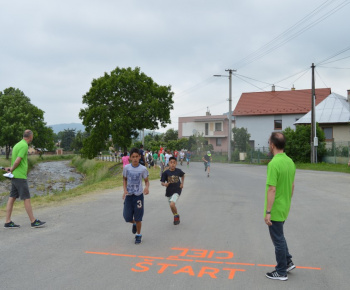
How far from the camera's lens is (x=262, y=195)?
13.0 m

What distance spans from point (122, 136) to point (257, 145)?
24.3 m

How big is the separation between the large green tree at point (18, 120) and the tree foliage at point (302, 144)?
3382cm

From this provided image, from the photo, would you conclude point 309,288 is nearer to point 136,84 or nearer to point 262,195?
point 262,195

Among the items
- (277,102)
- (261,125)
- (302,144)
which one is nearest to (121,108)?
(302,144)

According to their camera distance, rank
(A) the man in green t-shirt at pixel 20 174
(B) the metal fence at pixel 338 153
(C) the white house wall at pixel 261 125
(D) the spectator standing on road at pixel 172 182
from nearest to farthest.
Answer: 1. (A) the man in green t-shirt at pixel 20 174
2. (D) the spectator standing on road at pixel 172 182
3. (B) the metal fence at pixel 338 153
4. (C) the white house wall at pixel 261 125

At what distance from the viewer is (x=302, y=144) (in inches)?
1355

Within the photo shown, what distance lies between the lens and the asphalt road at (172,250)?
14.9 ft

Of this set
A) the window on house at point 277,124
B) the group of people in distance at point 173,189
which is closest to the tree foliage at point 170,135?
the window on house at point 277,124

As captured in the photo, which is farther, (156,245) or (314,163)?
(314,163)

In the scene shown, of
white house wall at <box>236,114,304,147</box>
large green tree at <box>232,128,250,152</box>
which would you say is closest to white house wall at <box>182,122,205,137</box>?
white house wall at <box>236,114,304,147</box>

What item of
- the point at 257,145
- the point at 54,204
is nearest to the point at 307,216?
the point at 54,204

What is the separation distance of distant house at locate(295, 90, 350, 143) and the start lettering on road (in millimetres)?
36571

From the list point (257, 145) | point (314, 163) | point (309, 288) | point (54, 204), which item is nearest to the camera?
point (309, 288)

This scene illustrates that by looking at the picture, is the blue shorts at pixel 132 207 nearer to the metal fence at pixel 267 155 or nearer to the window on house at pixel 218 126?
the metal fence at pixel 267 155
